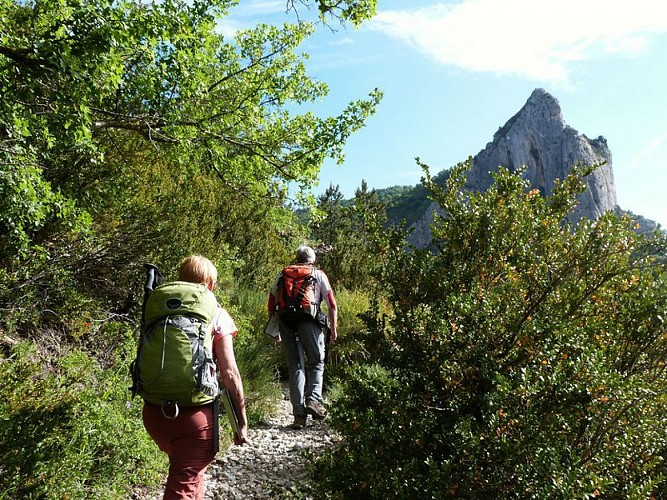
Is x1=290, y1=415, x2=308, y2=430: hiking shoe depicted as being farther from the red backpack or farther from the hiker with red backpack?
the red backpack

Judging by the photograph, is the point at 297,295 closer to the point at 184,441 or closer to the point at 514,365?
the point at 184,441

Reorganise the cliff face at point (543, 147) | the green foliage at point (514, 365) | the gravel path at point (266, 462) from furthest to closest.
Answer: the cliff face at point (543, 147)
the gravel path at point (266, 462)
the green foliage at point (514, 365)

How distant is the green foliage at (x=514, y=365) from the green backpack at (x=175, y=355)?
0.75m

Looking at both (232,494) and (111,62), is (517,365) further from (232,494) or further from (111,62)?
(111,62)

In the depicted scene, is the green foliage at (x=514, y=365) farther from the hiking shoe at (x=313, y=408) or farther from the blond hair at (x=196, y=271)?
the hiking shoe at (x=313, y=408)

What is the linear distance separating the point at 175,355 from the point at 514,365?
1.66 m

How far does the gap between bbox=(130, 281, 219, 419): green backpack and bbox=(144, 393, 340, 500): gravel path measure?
123 cm

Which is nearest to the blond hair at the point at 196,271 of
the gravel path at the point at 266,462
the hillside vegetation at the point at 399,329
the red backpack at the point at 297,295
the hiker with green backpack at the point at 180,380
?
the hiker with green backpack at the point at 180,380

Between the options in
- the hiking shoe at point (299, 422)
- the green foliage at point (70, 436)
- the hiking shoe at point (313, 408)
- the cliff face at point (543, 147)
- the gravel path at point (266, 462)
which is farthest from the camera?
the cliff face at point (543, 147)

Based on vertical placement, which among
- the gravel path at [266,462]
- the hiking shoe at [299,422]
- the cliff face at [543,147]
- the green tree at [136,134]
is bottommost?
the gravel path at [266,462]

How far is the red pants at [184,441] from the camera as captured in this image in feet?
7.49

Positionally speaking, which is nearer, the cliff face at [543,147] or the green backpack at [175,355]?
the green backpack at [175,355]

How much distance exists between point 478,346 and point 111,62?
9.55 ft

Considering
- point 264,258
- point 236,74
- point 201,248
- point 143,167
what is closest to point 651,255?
point 201,248
